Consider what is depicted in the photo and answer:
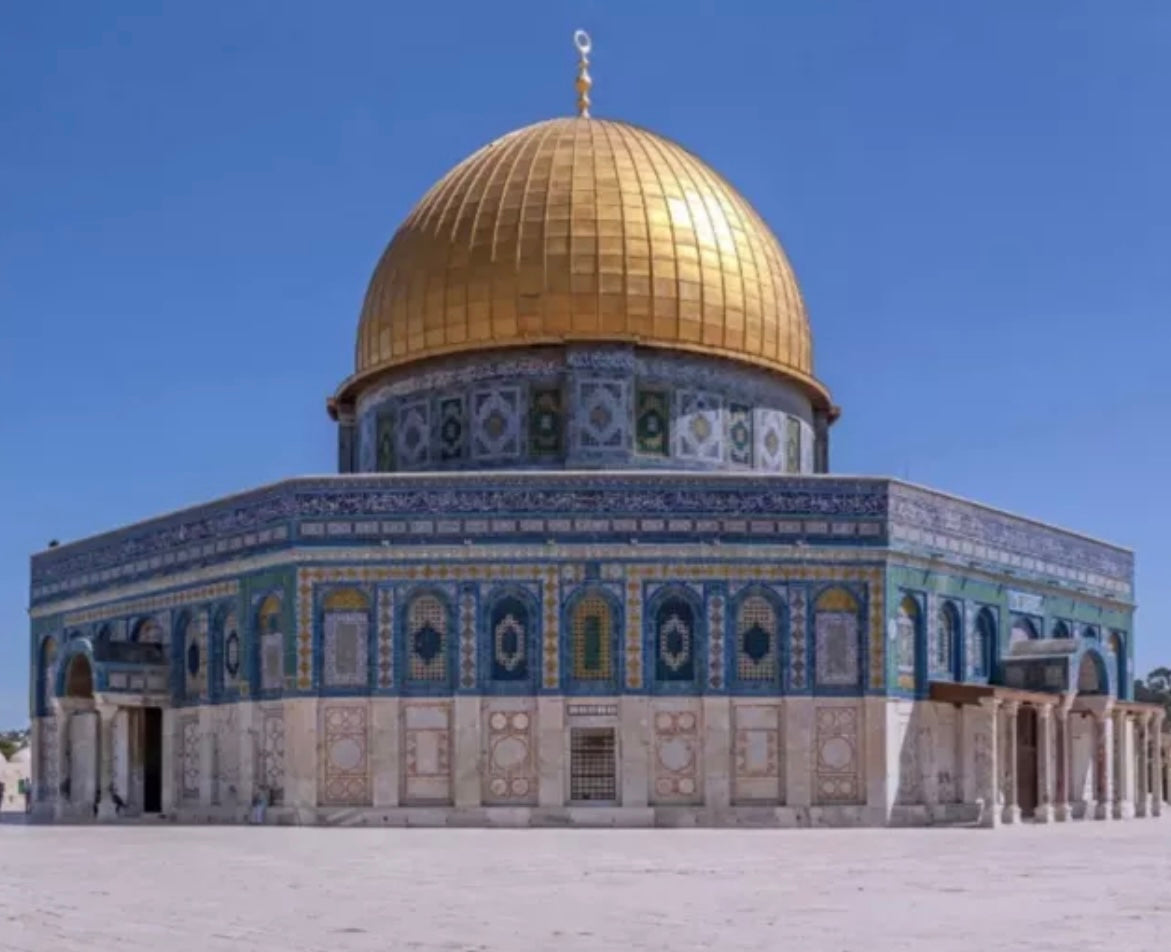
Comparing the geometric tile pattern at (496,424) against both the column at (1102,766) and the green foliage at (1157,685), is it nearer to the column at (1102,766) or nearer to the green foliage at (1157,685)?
the column at (1102,766)

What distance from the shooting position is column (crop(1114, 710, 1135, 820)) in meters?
33.3

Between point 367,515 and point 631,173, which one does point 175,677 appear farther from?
point 631,173

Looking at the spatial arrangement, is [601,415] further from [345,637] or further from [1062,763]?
[1062,763]

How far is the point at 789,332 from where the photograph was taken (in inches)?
1329

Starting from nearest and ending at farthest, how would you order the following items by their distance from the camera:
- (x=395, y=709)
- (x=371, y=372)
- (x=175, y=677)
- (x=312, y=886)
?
(x=312, y=886) < (x=395, y=709) < (x=175, y=677) < (x=371, y=372)

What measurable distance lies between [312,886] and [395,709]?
12.7 meters

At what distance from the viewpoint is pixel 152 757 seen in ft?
108

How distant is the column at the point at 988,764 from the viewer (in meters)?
28.2

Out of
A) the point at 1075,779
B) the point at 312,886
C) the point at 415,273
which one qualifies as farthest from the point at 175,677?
the point at 312,886

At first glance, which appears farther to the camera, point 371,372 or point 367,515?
point 371,372

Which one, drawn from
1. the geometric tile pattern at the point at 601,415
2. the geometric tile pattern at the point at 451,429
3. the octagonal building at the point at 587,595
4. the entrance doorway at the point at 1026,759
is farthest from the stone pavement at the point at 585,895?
the geometric tile pattern at the point at 451,429

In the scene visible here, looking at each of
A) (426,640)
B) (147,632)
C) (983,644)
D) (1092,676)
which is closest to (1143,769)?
(1092,676)

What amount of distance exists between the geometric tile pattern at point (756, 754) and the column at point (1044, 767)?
4.85 metres

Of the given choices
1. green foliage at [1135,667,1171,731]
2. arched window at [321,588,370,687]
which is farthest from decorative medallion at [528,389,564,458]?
green foliage at [1135,667,1171,731]
